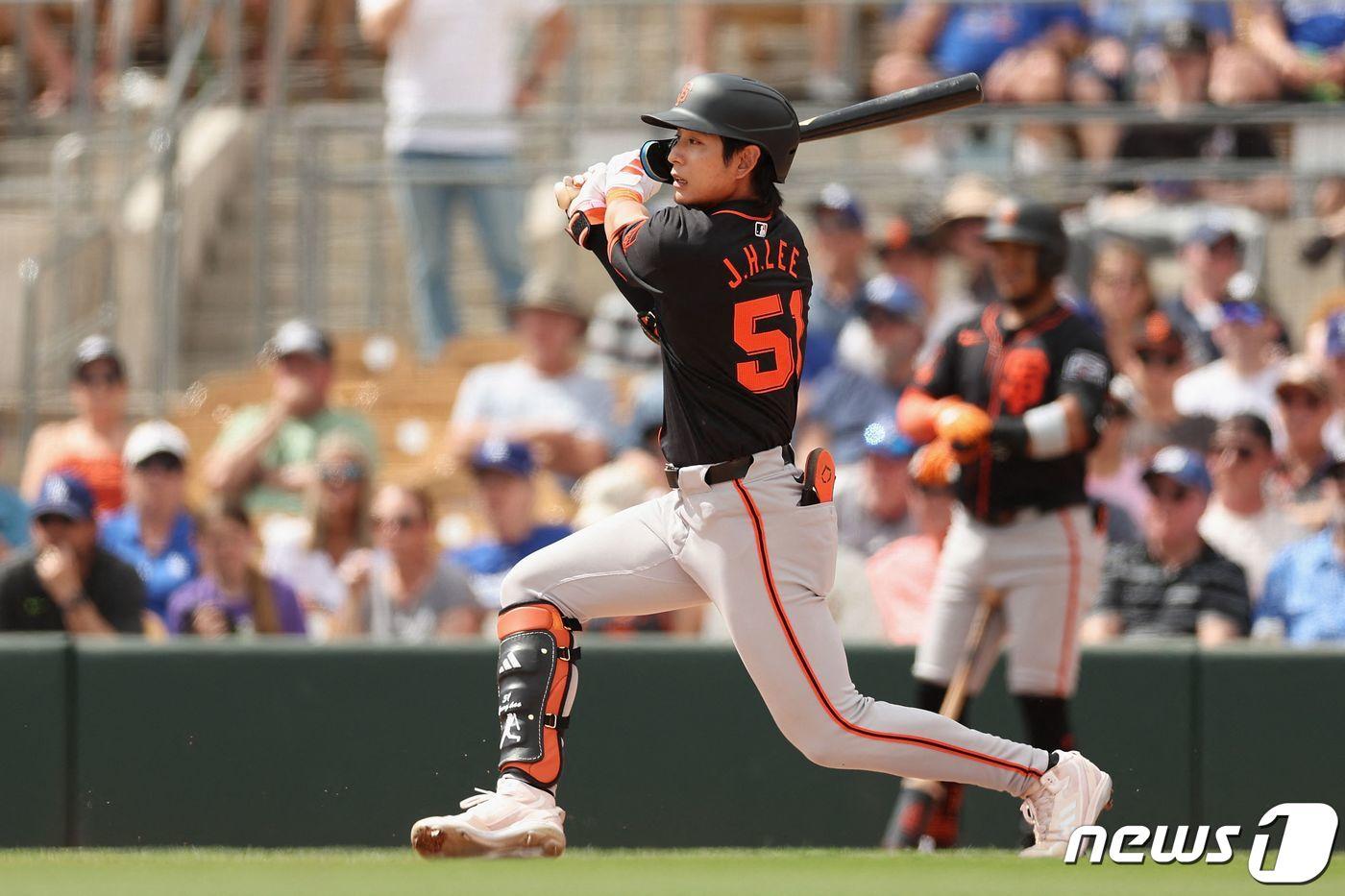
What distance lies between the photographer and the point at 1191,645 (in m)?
7.41

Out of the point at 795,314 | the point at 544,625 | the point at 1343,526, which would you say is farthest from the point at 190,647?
the point at 1343,526

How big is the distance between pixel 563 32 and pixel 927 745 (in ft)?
23.1

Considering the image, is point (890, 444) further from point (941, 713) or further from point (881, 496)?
point (941, 713)

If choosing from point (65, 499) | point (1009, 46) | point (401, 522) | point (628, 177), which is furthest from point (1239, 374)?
Result: point (65, 499)

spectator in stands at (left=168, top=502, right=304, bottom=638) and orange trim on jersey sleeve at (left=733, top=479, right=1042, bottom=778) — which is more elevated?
orange trim on jersey sleeve at (left=733, top=479, right=1042, bottom=778)

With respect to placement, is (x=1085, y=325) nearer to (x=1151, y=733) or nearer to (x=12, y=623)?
(x=1151, y=733)

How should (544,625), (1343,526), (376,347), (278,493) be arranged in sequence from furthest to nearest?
(376,347), (278,493), (1343,526), (544,625)

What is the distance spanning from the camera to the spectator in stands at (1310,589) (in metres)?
8.08

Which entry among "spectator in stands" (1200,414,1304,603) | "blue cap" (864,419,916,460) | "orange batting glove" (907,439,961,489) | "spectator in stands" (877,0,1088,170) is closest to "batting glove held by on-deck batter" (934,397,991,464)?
"orange batting glove" (907,439,961,489)

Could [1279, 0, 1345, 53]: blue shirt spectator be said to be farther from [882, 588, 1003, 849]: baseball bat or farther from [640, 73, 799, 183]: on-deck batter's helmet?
[640, 73, 799, 183]: on-deck batter's helmet

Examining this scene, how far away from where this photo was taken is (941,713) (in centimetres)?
692

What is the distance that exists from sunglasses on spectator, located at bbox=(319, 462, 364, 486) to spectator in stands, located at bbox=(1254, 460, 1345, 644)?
367 centimetres

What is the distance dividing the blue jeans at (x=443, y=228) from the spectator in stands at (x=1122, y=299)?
9.80 feet

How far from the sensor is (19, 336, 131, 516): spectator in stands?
32.2 feet
